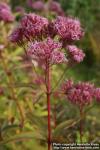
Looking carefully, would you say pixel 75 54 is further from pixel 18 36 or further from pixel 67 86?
pixel 18 36

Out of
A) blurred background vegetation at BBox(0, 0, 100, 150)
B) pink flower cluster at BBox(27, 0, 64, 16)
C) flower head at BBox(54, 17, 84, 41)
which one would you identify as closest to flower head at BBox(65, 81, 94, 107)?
blurred background vegetation at BBox(0, 0, 100, 150)

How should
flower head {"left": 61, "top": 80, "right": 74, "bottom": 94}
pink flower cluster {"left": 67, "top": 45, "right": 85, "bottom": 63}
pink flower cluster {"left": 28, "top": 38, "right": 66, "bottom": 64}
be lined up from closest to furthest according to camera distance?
pink flower cluster {"left": 28, "top": 38, "right": 66, "bottom": 64} < pink flower cluster {"left": 67, "top": 45, "right": 85, "bottom": 63} < flower head {"left": 61, "top": 80, "right": 74, "bottom": 94}

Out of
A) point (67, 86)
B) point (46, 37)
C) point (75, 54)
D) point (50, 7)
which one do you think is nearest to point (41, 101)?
point (50, 7)

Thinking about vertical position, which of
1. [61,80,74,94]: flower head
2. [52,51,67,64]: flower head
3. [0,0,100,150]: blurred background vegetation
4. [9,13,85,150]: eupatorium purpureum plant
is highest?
[9,13,85,150]: eupatorium purpureum plant

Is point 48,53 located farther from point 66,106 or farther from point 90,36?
point 90,36

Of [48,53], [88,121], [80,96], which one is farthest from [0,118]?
[48,53]

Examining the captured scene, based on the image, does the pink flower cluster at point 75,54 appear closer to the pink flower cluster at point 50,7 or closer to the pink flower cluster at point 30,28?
the pink flower cluster at point 30,28

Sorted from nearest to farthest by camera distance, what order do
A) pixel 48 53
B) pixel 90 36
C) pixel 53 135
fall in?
pixel 48 53
pixel 53 135
pixel 90 36

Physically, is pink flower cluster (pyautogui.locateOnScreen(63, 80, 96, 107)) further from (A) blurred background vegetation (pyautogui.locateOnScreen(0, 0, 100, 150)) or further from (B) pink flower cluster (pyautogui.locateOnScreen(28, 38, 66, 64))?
(B) pink flower cluster (pyautogui.locateOnScreen(28, 38, 66, 64))
